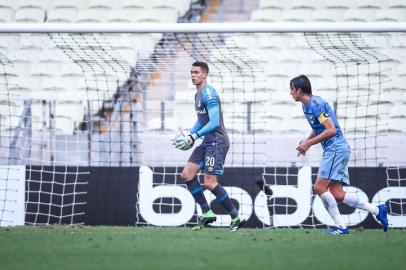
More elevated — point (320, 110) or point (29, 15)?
point (29, 15)

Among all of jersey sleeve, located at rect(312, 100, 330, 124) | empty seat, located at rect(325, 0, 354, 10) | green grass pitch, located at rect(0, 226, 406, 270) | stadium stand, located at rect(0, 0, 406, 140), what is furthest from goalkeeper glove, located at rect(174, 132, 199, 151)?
empty seat, located at rect(325, 0, 354, 10)

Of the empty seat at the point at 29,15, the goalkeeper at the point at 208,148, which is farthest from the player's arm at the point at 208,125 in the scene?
the empty seat at the point at 29,15

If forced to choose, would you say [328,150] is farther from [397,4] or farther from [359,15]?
[397,4]

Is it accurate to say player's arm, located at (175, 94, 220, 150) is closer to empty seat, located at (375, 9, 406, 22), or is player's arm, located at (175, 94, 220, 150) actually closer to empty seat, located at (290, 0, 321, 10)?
empty seat, located at (290, 0, 321, 10)

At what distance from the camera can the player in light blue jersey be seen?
9344mm

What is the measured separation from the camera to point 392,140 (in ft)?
40.2

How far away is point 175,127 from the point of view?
13.7m

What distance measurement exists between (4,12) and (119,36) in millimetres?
2357

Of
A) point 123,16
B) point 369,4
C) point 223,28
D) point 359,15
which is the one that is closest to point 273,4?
point 359,15

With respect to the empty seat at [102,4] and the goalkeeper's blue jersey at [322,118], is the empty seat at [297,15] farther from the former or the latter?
the goalkeeper's blue jersey at [322,118]

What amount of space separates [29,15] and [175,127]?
399cm

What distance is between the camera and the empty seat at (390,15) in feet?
48.6

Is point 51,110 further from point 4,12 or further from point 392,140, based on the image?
point 392,140

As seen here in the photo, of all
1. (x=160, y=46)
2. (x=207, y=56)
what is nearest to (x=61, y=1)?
(x=160, y=46)
